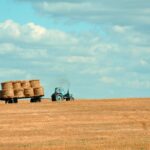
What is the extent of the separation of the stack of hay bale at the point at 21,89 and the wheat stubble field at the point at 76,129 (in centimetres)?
1642

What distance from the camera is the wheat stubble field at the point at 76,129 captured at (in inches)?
1069

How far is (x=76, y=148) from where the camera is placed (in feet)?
84.6

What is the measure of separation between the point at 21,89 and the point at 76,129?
3435 cm

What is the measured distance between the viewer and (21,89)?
225 feet

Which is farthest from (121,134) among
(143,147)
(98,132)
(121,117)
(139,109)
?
(139,109)

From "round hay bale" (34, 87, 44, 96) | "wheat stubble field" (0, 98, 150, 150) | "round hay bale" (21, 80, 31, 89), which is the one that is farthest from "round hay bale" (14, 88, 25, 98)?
"wheat stubble field" (0, 98, 150, 150)

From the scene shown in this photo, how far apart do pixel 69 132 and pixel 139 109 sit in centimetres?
1595

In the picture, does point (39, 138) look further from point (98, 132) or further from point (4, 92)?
point (4, 92)

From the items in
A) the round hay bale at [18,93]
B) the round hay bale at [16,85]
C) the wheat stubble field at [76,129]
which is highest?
the round hay bale at [16,85]

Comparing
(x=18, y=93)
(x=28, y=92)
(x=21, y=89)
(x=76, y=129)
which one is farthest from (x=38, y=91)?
(x=76, y=129)

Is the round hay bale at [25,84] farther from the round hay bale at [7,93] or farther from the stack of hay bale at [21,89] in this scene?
the round hay bale at [7,93]

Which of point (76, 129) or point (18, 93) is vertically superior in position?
point (18, 93)

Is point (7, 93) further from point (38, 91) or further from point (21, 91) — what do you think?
point (38, 91)

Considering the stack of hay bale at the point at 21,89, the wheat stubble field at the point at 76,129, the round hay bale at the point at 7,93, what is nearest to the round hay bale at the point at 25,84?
the stack of hay bale at the point at 21,89
